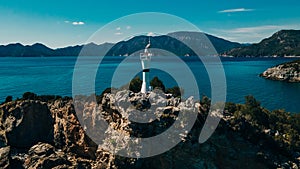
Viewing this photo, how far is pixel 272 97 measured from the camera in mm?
72625

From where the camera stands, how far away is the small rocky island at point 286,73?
11328 cm

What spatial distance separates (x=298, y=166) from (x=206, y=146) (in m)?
7.97

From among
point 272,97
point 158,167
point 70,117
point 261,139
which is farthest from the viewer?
point 272,97

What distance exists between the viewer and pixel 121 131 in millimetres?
22484

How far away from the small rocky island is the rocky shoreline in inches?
3712

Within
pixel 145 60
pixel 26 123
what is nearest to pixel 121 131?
pixel 145 60

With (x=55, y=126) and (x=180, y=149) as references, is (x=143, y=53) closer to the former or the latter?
(x=180, y=149)

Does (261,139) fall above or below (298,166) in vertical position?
above

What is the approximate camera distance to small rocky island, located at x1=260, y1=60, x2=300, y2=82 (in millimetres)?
113275

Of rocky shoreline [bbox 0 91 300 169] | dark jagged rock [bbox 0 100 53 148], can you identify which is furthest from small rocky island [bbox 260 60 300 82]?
dark jagged rock [bbox 0 100 53 148]

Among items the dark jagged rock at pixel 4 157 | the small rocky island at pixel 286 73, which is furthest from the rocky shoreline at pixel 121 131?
the small rocky island at pixel 286 73

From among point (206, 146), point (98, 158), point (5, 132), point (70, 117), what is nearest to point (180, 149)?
point (206, 146)

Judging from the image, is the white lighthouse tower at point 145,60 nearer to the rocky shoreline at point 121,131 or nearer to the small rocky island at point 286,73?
the rocky shoreline at point 121,131

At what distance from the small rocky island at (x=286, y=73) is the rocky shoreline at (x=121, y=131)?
9427cm
